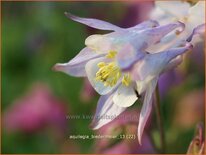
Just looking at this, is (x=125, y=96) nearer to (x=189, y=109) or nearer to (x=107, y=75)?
(x=107, y=75)

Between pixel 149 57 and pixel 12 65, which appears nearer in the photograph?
pixel 149 57

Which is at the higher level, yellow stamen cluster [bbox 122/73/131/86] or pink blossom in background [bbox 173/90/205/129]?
yellow stamen cluster [bbox 122/73/131/86]

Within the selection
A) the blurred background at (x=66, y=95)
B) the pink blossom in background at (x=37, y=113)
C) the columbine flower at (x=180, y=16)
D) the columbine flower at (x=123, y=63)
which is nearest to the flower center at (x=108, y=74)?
the columbine flower at (x=123, y=63)

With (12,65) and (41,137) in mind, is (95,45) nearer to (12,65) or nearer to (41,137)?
(41,137)

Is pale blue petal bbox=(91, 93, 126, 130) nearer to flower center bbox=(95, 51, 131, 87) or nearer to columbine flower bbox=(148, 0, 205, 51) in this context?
flower center bbox=(95, 51, 131, 87)

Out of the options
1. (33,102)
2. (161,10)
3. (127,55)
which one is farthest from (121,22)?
(127,55)

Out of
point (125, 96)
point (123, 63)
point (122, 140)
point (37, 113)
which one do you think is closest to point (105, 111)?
point (125, 96)

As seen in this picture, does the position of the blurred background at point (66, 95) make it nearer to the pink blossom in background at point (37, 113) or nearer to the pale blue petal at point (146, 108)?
the pink blossom in background at point (37, 113)

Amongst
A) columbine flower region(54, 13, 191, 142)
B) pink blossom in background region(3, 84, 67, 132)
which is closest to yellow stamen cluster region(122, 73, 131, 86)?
columbine flower region(54, 13, 191, 142)

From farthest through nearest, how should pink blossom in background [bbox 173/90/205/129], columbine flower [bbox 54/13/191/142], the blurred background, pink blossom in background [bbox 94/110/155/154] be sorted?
pink blossom in background [bbox 173/90/205/129]
the blurred background
pink blossom in background [bbox 94/110/155/154]
columbine flower [bbox 54/13/191/142]
